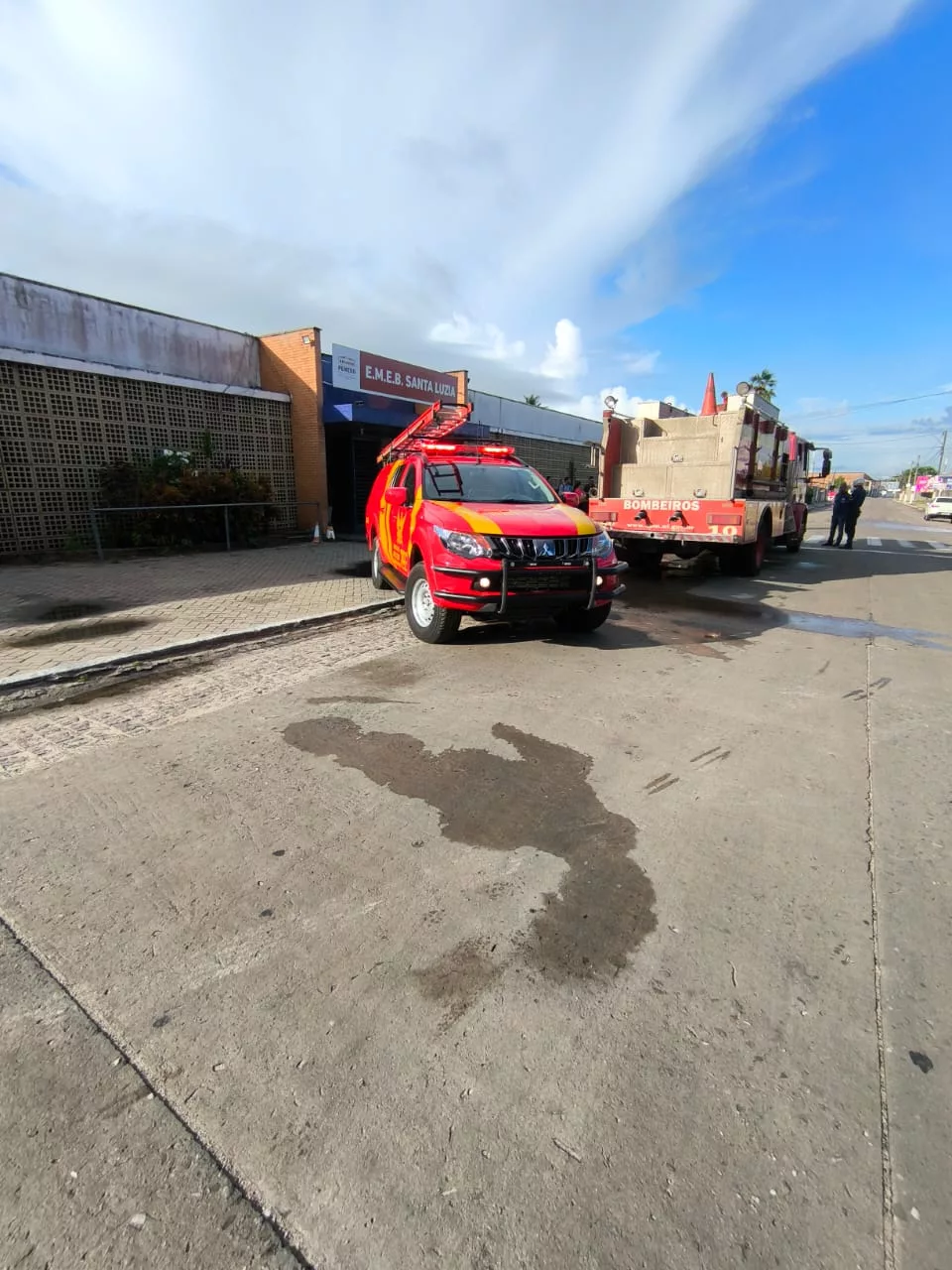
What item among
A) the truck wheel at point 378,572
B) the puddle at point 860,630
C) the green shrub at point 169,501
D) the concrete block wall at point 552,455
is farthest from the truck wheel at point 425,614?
the concrete block wall at point 552,455

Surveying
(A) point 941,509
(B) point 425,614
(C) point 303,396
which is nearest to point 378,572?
(B) point 425,614

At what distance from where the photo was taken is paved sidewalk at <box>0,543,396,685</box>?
621 centimetres

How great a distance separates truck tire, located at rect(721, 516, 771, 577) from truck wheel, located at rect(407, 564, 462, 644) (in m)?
7.21

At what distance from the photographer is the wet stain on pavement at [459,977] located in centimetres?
220

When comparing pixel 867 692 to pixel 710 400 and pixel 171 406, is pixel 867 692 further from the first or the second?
pixel 171 406

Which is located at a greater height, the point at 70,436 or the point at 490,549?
the point at 70,436

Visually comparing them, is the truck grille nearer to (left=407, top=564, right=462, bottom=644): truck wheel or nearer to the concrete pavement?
(left=407, top=564, right=462, bottom=644): truck wheel

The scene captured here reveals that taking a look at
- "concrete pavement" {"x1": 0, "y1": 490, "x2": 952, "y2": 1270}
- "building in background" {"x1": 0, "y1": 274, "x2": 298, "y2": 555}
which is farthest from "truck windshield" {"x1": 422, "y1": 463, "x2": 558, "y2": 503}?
"building in background" {"x1": 0, "y1": 274, "x2": 298, "y2": 555}

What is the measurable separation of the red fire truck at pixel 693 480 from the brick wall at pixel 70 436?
9.04 metres

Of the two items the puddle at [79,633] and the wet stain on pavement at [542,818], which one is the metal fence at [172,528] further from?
the wet stain on pavement at [542,818]

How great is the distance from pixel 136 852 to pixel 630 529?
31.9ft

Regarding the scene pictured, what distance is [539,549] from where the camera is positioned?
595cm

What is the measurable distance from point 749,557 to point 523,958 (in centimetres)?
1081

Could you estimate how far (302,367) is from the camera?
52.6 feet
